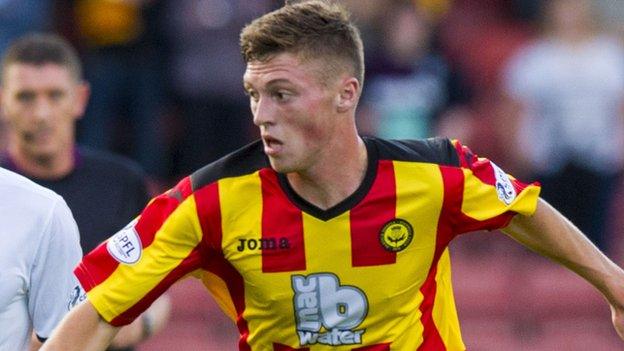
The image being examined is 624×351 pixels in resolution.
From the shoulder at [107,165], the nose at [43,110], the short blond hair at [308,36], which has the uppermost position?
the short blond hair at [308,36]

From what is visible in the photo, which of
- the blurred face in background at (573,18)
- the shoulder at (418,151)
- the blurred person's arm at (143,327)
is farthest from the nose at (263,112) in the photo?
the blurred face in background at (573,18)

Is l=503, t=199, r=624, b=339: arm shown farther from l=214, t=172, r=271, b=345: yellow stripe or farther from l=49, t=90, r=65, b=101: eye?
l=49, t=90, r=65, b=101: eye

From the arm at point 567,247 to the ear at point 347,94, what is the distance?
609 mm

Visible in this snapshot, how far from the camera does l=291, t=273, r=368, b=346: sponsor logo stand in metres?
4.52

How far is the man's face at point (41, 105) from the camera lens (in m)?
6.29

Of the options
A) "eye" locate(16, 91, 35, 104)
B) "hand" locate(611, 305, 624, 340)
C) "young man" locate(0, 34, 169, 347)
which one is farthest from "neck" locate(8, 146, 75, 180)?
"hand" locate(611, 305, 624, 340)

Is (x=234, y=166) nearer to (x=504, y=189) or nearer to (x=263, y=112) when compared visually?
(x=263, y=112)

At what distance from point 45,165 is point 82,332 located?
208 cm

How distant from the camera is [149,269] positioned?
14.3ft

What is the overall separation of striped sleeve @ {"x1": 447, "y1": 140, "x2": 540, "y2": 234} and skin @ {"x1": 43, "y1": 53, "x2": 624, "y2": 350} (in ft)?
0.18

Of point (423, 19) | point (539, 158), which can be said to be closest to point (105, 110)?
point (423, 19)

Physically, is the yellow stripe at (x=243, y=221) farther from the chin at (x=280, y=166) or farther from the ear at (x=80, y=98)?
the ear at (x=80, y=98)

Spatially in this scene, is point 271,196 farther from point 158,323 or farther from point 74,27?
point 74,27

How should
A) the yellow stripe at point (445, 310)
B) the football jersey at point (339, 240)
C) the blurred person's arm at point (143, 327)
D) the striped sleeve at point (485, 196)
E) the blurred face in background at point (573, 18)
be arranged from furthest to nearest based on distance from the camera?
the blurred face in background at point (573, 18) → the blurred person's arm at point (143, 327) → the yellow stripe at point (445, 310) → the striped sleeve at point (485, 196) → the football jersey at point (339, 240)
